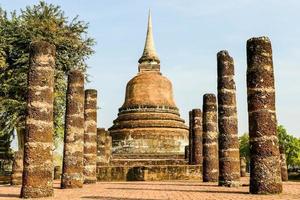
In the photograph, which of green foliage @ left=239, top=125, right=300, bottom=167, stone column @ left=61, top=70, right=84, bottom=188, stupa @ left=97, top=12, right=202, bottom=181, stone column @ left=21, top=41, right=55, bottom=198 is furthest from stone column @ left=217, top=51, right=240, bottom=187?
green foliage @ left=239, top=125, right=300, bottom=167

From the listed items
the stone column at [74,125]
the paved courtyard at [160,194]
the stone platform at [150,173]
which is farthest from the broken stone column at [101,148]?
the paved courtyard at [160,194]

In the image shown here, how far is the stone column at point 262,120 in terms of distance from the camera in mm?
10344

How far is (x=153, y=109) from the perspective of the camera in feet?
105

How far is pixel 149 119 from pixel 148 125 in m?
0.72

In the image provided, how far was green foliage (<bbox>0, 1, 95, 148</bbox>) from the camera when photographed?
20719 mm

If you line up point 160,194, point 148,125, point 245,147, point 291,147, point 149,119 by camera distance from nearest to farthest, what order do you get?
point 160,194 < point 148,125 < point 149,119 < point 291,147 < point 245,147

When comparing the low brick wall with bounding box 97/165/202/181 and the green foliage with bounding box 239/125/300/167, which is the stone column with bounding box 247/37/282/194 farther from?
the green foliage with bounding box 239/125/300/167

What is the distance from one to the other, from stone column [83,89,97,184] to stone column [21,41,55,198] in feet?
19.6

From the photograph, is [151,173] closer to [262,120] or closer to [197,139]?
[197,139]

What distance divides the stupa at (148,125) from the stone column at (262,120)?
43.4 ft

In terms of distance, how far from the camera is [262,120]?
10.6m

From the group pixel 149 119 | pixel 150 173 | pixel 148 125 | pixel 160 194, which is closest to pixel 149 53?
pixel 149 119

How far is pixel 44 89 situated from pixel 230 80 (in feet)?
20.5

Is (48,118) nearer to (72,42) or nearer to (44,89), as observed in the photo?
(44,89)
